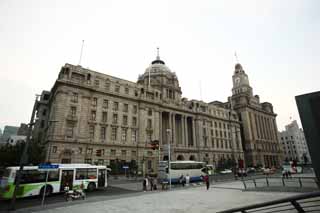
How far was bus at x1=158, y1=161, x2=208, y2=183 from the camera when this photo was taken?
32500 mm

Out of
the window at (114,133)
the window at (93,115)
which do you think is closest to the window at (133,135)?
the window at (114,133)

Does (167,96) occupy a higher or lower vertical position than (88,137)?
higher

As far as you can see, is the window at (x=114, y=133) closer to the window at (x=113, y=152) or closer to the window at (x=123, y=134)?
the window at (x=123, y=134)

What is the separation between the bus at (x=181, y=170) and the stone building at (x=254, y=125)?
48538mm

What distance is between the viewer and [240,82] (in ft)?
333

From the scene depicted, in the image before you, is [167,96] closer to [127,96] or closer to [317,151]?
[127,96]

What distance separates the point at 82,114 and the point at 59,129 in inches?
229

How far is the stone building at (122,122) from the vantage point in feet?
132

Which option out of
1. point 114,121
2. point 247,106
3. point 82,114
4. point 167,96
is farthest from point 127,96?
point 247,106

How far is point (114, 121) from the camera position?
47438 mm

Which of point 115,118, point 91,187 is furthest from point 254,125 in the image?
point 91,187

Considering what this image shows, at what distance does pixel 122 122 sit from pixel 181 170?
2123 centimetres

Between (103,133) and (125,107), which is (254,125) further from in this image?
(103,133)

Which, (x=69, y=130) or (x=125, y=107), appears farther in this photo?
(x=125, y=107)
